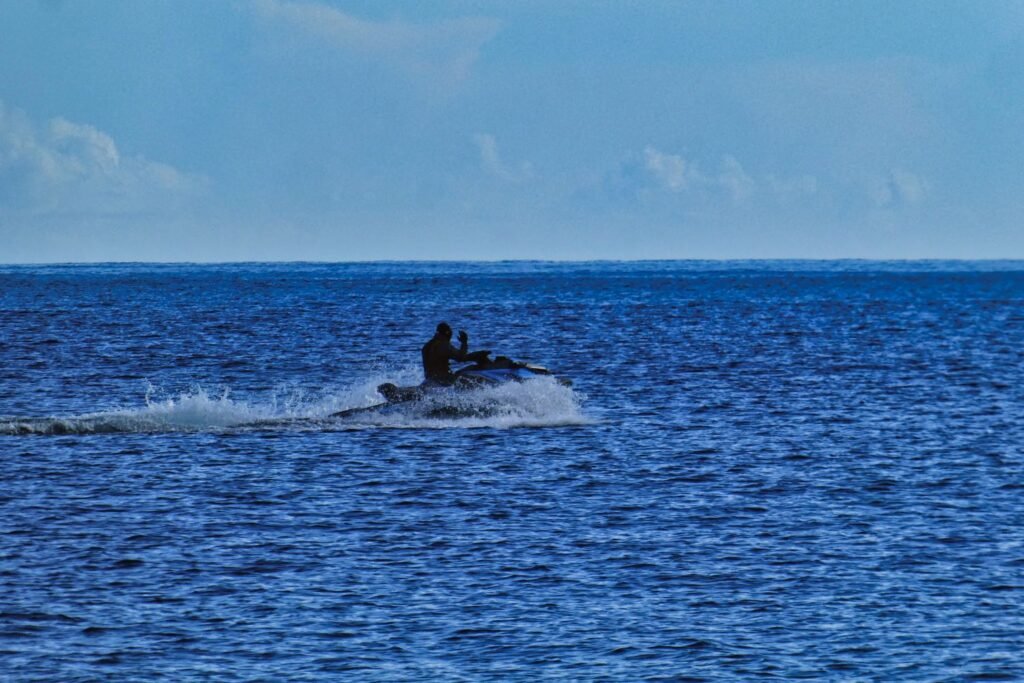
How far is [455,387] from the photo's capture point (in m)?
35.4

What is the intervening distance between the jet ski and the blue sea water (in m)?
0.37

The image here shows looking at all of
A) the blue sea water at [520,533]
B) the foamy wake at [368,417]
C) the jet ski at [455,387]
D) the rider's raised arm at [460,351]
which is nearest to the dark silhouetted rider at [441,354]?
the rider's raised arm at [460,351]

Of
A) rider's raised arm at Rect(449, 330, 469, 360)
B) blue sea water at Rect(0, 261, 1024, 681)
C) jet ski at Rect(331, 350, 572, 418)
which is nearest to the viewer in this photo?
blue sea water at Rect(0, 261, 1024, 681)

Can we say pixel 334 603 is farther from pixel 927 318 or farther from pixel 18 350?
pixel 927 318

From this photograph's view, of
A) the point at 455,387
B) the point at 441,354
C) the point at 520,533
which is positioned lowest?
the point at 520,533

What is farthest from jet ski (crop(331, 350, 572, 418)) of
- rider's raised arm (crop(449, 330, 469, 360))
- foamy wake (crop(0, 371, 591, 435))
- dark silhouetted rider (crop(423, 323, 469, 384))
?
rider's raised arm (crop(449, 330, 469, 360))

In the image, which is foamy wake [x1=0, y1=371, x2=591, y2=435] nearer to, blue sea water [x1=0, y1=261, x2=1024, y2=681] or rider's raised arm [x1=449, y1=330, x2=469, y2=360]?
blue sea water [x1=0, y1=261, x2=1024, y2=681]

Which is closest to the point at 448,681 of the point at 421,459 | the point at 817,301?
the point at 421,459

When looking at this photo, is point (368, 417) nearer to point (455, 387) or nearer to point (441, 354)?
point (455, 387)

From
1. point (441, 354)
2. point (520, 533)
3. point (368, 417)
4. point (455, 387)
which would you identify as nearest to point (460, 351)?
point (441, 354)

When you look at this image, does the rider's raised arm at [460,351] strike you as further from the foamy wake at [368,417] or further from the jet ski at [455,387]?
the foamy wake at [368,417]

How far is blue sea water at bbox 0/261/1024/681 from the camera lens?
55.4 feet

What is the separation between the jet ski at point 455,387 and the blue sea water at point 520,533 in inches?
14.6

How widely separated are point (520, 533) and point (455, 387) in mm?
12719
